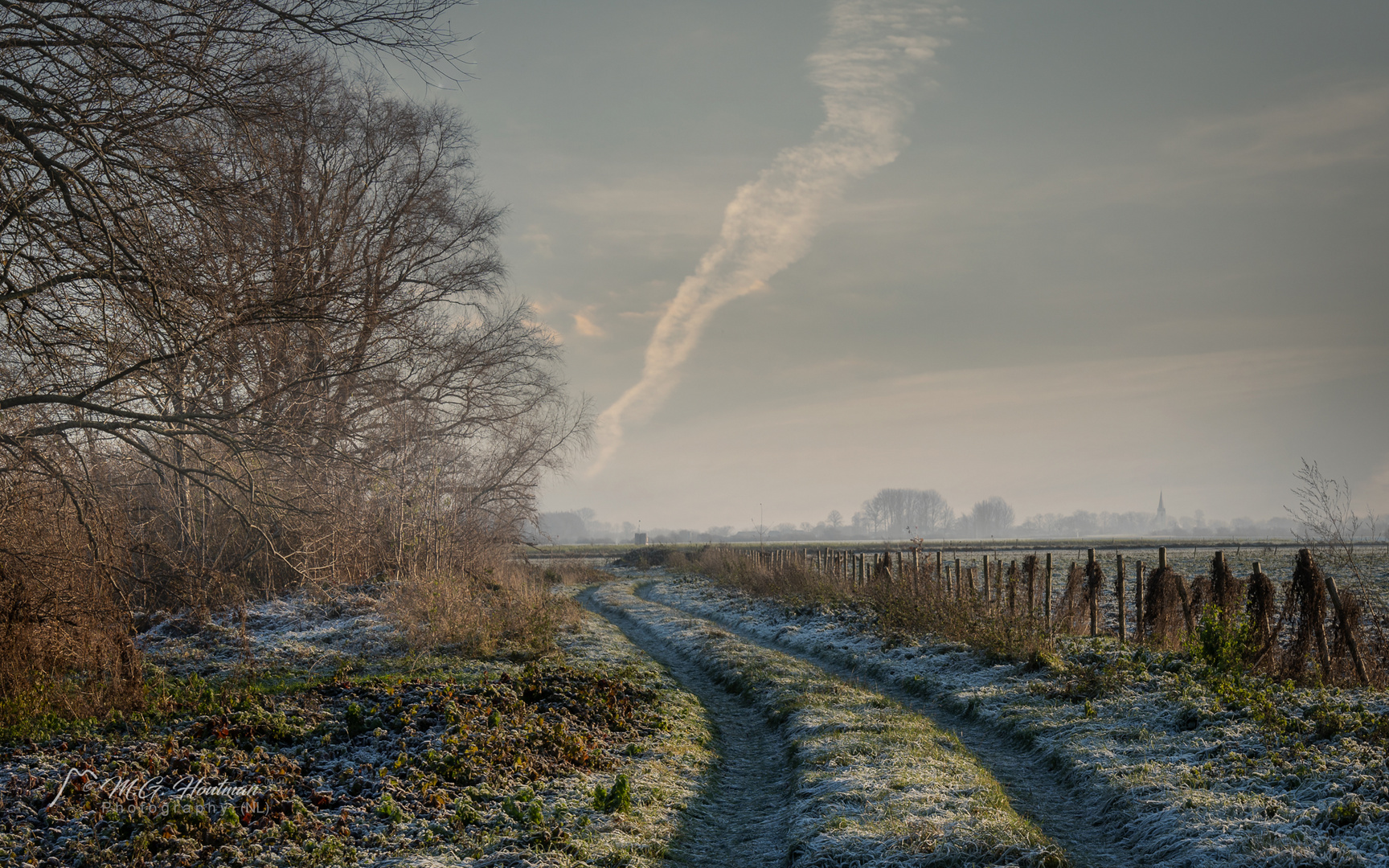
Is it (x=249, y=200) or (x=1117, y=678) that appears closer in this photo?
(x=249, y=200)

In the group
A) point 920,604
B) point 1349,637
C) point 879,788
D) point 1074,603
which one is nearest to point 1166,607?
point 1074,603

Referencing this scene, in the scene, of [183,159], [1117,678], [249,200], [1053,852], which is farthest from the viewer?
[1117,678]

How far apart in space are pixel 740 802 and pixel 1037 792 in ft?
9.24

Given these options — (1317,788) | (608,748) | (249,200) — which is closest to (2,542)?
(249,200)

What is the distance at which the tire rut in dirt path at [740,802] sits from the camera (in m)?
5.89

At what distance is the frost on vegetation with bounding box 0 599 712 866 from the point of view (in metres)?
4.93

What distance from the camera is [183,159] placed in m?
6.56

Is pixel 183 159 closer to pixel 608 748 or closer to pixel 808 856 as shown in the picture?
pixel 608 748

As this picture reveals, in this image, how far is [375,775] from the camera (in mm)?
6152

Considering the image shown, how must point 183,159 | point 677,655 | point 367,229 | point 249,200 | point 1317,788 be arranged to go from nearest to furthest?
point 1317,788
point 183,159
point 249,200
point 677,655
point 367,229

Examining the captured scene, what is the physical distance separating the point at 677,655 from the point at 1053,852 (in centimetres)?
1064

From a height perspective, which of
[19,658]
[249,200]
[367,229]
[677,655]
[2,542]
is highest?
[367,229]

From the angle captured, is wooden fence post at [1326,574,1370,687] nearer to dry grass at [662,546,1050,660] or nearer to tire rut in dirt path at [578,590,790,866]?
dry grass at [662,546,1050,660]

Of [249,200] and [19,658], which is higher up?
[249,200]
